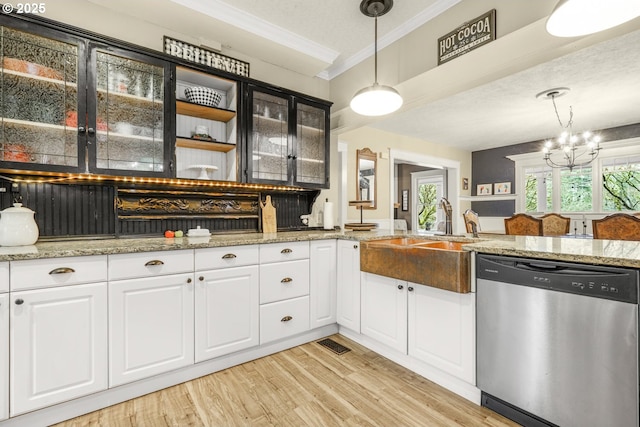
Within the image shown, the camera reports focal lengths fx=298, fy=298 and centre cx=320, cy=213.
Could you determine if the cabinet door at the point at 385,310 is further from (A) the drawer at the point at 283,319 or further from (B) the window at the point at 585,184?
(B) the window at the point at 585,184

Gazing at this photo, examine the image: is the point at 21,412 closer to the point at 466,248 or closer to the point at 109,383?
the point at 109,383

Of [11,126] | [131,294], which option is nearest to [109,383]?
[131,294]

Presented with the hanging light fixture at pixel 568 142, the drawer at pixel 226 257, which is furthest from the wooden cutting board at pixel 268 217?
the hanging light fixture at pixel 568 142

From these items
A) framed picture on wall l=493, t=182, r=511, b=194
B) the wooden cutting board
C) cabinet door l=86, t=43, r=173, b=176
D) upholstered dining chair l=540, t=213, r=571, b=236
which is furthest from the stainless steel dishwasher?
framed picture on wall l=493, t=182, r=511, b=194

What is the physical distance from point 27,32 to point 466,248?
2872 mm

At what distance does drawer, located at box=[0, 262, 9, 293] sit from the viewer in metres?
1.45

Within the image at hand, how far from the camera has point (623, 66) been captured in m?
3.01

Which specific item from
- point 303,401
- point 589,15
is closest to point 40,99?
point 303,401

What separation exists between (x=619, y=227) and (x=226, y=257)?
12.2ft

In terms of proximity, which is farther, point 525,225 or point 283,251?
point 525,225

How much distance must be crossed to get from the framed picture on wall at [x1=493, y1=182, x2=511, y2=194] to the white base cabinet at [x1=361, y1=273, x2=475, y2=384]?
5688 millimetres

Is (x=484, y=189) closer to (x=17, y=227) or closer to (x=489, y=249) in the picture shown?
(x=489, y=249)

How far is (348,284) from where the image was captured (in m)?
2.61

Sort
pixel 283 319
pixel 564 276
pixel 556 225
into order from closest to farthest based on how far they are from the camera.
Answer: pixel 564 276
pixel 283 319
pixel 556 225
